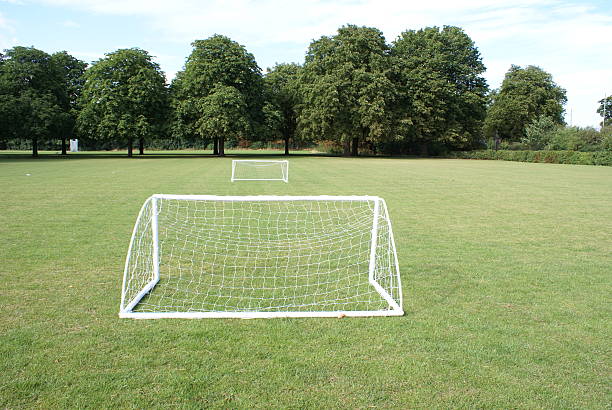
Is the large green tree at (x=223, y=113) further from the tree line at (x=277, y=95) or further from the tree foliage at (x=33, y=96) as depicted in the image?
the tree foliage at (x=33, y=96)

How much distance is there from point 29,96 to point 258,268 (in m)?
45.5

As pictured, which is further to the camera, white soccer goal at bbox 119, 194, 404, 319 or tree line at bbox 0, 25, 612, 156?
tree line at bbox 0, 25, 612, 156

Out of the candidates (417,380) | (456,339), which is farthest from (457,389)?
(456,339)

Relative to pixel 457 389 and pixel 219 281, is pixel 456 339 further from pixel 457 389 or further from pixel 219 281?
pixel 219 281

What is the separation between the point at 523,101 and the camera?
58.4 m

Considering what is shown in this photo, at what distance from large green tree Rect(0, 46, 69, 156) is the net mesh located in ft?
128

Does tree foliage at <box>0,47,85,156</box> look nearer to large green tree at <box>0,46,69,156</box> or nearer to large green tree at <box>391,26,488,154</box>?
large green tree at <box>0,46,69,156</box>

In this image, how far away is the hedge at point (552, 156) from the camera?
4203 cm

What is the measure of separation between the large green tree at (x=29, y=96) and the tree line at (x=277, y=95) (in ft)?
0.33

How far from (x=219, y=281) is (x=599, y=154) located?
45984 mm

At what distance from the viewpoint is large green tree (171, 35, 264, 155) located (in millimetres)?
45219

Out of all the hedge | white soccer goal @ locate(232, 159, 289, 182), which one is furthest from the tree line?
white soccer goal @ locate(232, 159, 289, 182)

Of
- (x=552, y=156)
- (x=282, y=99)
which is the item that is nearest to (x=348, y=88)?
(x=282, y=99)

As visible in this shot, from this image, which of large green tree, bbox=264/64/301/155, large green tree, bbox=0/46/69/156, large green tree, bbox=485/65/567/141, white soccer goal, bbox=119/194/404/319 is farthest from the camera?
large green tree, bbox=485/65/567/141
